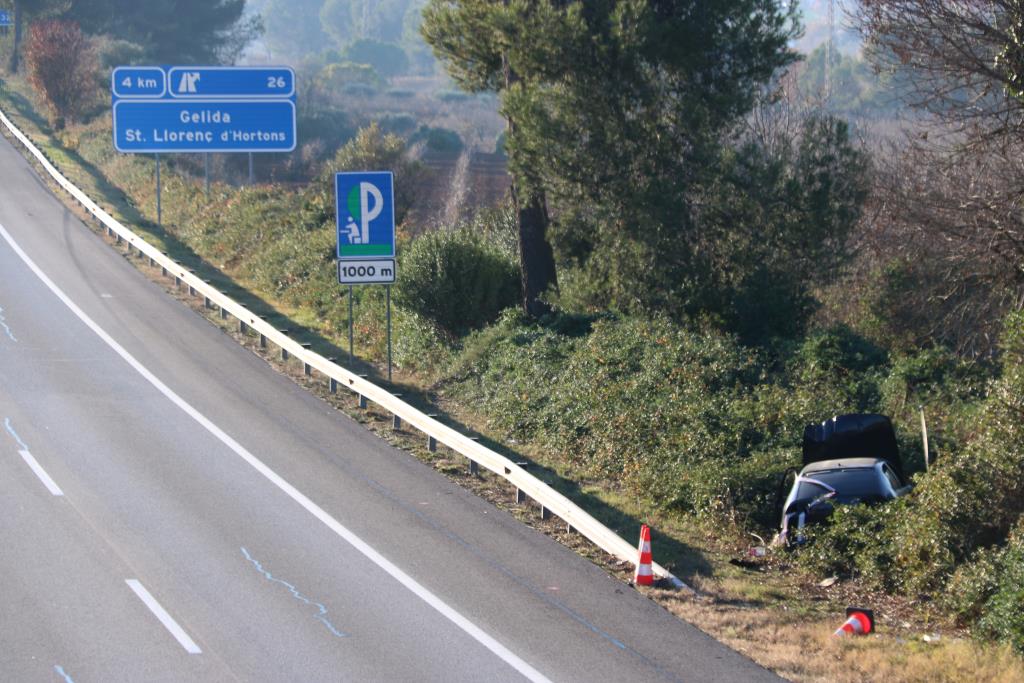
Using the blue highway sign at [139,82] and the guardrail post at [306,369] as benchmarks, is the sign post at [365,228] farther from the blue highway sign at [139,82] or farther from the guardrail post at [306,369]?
the blue highway sign at [139,82]

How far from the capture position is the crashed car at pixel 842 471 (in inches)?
469

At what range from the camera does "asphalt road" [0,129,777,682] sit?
333 inches

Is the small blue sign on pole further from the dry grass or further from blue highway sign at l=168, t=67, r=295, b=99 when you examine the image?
blue highway sign at l=168, t=67, r=295, b=99

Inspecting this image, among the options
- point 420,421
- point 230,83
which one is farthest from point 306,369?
point 230,83

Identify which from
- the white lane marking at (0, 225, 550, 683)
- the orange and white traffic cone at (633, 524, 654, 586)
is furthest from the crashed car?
the white lane marking at (0, 225, 550, 683)

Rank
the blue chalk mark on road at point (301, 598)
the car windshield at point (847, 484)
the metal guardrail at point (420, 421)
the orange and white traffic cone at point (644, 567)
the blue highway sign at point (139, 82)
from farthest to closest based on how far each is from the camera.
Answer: the blue highway sign at point (139, 82) → the car windshield at point (847, 484) → the metal guardrail at point (420, 421) → the orange and white traffic cone at point (644, 567) → the blue chalk mark on road at point (301, 598)

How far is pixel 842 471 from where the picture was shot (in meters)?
12.5

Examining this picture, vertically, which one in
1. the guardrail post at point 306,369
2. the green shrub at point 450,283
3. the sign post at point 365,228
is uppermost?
the sign post at point 365,228

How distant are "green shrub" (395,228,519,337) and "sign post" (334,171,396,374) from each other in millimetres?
2754

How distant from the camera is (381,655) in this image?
8516 mm

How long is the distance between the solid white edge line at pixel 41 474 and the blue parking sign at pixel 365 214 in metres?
6.10

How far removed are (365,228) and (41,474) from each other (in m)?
6.93

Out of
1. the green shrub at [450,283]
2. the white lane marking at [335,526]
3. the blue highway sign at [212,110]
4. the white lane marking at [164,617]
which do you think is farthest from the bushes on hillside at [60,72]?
the white lane marking at [164,617]

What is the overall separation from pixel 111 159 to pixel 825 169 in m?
29.6
